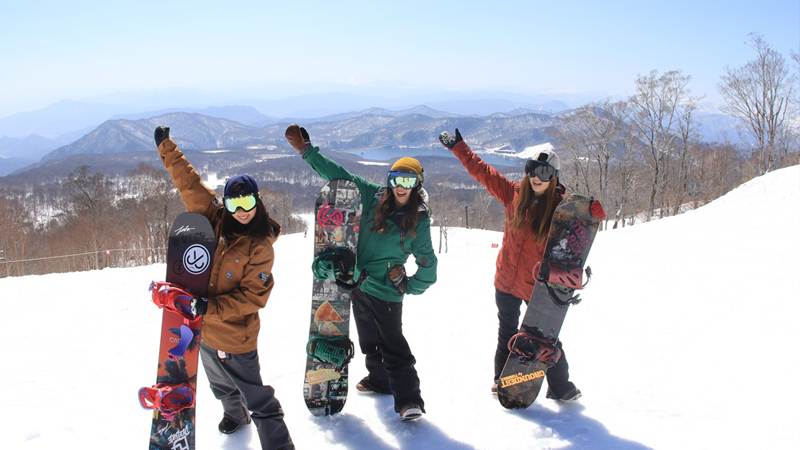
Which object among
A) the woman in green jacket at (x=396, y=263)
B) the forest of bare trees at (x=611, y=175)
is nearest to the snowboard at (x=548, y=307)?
the woman in green jacket at (x=396, y=263)

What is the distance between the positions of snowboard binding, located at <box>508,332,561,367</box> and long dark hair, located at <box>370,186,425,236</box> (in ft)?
4.01

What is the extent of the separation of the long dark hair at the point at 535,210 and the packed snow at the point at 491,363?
1.48m

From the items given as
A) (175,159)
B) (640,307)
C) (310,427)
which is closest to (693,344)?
(640,307)

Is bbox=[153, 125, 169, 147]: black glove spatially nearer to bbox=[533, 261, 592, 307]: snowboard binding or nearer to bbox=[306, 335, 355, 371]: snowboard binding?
bbox=[306, 335, 355, 371]: snowboard binding

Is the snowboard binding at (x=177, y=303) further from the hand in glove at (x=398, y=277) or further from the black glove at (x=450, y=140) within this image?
the black glove at (x=450, y=140)

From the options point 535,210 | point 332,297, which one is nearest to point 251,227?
point 332,297

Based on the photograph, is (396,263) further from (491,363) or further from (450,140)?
(491,363)

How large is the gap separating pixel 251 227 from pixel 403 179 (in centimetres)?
112

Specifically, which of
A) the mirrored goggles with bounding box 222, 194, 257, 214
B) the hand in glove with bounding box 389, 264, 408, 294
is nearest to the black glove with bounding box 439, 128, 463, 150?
the hand in glove with bounding box 389, 264, 408, 294

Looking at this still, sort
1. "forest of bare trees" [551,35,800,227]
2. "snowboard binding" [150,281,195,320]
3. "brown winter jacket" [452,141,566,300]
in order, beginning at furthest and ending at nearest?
1. "forest of bare trees" [551,35,800,227]
2. "brown winter jacket" [452,141,566,300]
3. "snowboard binding" [150,281,195,320]

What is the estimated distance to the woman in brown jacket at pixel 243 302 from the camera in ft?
8.31

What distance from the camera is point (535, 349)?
3.13m

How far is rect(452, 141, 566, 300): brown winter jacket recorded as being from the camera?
323 cm

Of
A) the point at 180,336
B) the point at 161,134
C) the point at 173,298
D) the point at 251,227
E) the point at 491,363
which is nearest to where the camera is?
the point at 173,298
